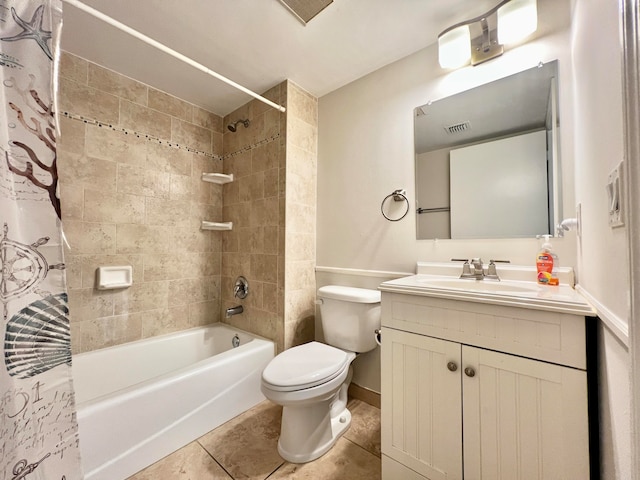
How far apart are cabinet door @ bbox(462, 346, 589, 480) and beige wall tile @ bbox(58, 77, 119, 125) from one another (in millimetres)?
2439

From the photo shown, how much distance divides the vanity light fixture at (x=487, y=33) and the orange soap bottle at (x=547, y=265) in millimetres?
961

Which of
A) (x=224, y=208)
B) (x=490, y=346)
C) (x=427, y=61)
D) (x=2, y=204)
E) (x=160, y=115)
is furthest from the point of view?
(x=224, y=208)

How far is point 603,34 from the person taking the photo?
61 cm

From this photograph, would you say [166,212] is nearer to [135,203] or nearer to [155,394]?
[135,203]

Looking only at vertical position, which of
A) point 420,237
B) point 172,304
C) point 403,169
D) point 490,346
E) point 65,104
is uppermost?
point 65,104

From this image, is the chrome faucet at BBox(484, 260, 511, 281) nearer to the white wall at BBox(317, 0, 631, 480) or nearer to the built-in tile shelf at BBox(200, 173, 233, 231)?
the white wall at BBox(317, 0, 631, 480)

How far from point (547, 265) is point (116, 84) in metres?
2.73

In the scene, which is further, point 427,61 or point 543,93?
point 427,61

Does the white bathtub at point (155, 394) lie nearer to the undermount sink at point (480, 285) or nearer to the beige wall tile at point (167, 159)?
the undermount sink at point (480, 285)

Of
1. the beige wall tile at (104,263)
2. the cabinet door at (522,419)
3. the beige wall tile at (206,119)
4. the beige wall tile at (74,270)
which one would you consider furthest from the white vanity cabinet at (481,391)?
the beige wall tile at (206,119)

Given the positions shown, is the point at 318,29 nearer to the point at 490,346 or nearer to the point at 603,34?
the point at 603,34

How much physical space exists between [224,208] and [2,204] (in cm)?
183

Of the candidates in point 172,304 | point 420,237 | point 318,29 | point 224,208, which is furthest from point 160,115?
point 420,237

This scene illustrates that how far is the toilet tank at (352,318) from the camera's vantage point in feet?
4.76
